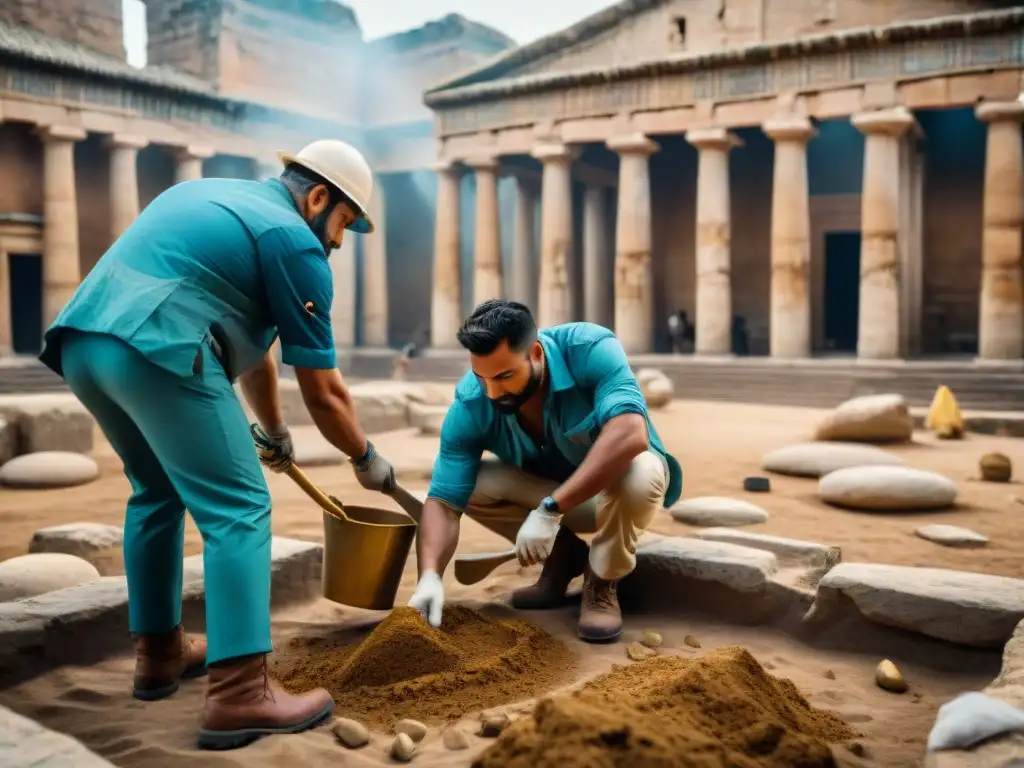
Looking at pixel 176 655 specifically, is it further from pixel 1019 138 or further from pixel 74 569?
pixel 1019 138

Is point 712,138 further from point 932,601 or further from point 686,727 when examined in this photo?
point 686,727

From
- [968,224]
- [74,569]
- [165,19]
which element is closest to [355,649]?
[74,569]

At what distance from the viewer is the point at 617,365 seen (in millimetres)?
3844

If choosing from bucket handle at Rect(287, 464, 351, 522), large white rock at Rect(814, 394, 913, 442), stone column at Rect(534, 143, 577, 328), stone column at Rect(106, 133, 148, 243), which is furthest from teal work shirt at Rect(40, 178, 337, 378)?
stone column at Rect(106, 133, 148, 243)

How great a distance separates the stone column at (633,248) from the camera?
19.8 m

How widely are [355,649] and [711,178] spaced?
1691 centimetres

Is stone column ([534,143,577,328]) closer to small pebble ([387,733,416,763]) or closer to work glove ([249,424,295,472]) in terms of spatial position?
work glove ([249,424,295,472])

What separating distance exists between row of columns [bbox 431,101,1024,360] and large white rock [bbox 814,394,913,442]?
6993 mm

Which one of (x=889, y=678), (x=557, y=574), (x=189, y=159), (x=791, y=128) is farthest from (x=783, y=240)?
(x=889, y=678)

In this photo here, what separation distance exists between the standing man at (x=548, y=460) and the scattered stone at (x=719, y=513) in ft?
7.43

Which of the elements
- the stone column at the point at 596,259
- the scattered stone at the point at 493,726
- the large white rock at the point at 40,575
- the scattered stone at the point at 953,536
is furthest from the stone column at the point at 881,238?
the scattered stone at the point at 493,726

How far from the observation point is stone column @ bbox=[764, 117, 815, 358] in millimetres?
17875

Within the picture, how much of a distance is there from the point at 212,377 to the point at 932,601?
2698mm

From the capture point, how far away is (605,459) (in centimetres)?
355
